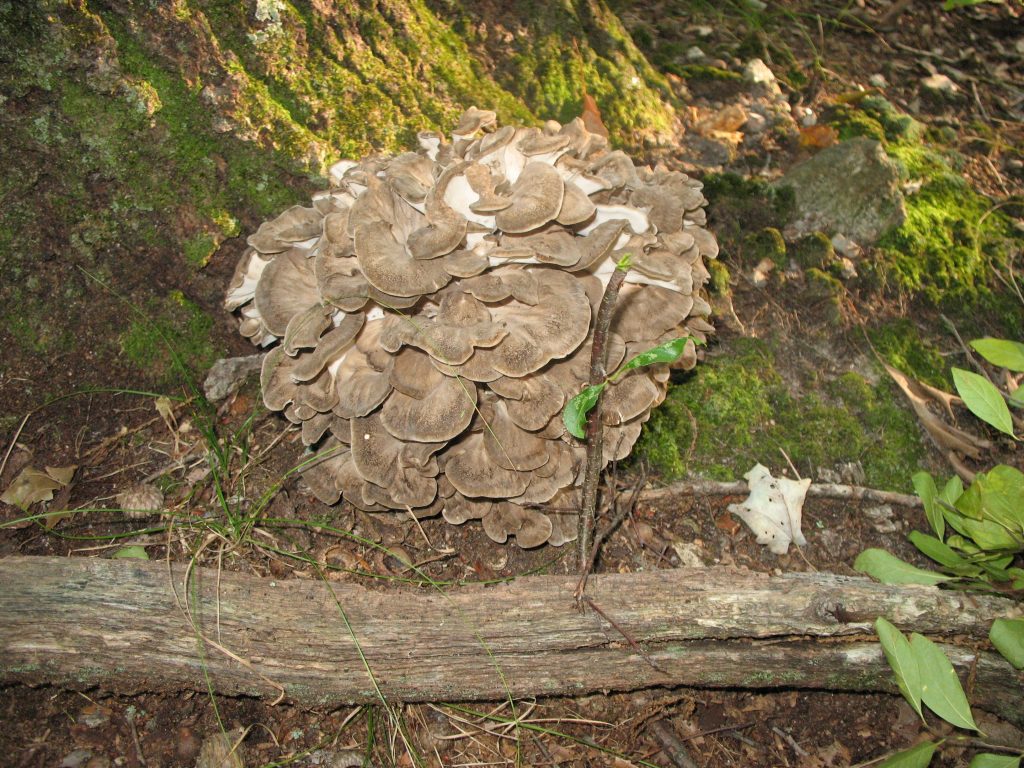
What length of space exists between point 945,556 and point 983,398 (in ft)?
3.25

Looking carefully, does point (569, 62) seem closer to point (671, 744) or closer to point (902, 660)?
point (902, 660)

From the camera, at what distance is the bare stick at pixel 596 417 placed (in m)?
2.48

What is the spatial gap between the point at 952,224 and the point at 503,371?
4753mm

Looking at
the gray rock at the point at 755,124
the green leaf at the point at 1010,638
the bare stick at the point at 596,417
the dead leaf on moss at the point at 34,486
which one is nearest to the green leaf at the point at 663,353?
the bare stick at the point at 596,417

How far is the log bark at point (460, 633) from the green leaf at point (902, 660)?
18 cm

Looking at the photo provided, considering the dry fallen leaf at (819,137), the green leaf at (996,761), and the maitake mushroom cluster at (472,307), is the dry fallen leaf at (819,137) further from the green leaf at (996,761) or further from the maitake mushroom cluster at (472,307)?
the green leaf at (996,761)

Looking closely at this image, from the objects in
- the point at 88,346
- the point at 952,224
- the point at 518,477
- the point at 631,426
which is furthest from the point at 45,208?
the point at 952,224

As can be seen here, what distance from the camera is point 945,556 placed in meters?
3.41

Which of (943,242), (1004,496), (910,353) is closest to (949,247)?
(943,242)

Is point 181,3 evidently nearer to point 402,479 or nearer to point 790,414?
point 402,479

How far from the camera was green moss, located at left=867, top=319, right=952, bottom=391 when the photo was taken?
4695 millimetres

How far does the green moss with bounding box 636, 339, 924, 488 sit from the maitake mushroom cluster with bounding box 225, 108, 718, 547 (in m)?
0.76

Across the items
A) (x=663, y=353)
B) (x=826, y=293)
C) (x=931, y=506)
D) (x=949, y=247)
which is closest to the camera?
(x=663, y=353)

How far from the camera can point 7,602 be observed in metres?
2.58
